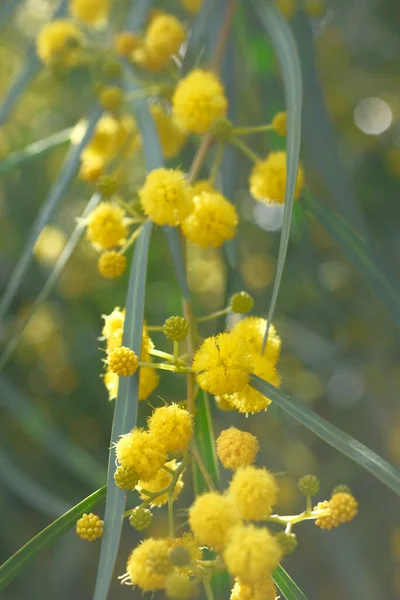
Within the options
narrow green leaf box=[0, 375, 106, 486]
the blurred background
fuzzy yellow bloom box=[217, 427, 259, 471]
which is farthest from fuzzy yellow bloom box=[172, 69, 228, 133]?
narrow green leaf box=[0, 375, 106, 486]

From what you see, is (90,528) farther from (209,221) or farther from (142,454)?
(209,221)

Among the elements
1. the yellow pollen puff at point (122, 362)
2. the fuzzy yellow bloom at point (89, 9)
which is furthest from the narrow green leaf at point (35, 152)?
the yellow pollen puff at point (122, 362)

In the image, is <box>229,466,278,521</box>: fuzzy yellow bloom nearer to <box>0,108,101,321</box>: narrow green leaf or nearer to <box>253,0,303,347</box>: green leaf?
<box>253,0,303,347</box>: green leaf

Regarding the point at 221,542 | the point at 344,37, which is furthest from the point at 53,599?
the point at 344,37

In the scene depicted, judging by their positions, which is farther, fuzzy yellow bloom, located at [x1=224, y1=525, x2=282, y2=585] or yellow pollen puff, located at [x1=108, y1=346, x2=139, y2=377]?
yellow pollen puff, located at [x1=108, y1=346, x2=139, y2=377]

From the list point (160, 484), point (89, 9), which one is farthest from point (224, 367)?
point (89, 9)
